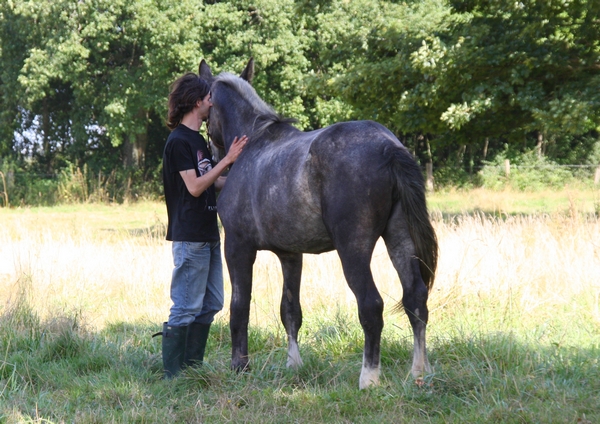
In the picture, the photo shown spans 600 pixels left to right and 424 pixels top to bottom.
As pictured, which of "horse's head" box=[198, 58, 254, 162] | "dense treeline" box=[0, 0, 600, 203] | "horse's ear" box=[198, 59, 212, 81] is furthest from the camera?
"dense treeline" box=[0, 0, 600, 203]

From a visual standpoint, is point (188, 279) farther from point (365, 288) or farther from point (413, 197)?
point (413, 197)

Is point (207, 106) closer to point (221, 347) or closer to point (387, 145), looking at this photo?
point (387, 145)

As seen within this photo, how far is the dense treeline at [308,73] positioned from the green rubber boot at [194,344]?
797cm

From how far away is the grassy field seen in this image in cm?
380

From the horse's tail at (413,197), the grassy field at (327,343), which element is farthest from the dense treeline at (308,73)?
the horse's tail at (413,197)

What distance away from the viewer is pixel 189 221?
4.66 meters

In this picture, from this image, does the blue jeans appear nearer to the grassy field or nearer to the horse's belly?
the grassy field

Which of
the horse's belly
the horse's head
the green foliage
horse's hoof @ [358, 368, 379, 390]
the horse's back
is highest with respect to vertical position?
the horse's head

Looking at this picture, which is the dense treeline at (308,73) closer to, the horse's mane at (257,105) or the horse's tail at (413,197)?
the horse's mane at (257,105)

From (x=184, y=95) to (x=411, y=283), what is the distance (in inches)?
87.1

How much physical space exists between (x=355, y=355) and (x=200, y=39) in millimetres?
21183

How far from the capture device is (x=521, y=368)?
4184mm

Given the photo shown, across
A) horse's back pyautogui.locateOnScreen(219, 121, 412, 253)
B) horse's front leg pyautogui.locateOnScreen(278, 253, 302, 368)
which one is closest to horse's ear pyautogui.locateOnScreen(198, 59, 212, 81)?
horse's back pyautogui.locateOnScreen(219, 121, 412, 253)

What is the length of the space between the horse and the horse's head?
22.9 inches
